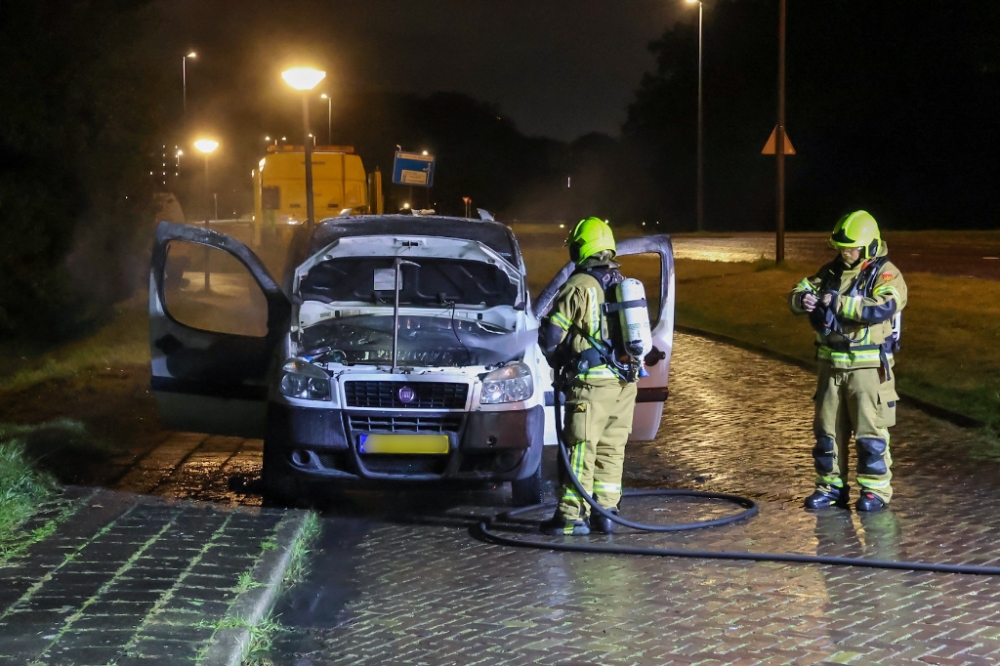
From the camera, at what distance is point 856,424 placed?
7.24m

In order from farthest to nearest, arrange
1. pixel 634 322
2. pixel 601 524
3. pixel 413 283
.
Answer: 1. pixel 413 283
2. pixel 601 524
3. pixel 634 322

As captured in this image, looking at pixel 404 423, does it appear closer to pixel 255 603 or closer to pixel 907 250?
pixel 255 603

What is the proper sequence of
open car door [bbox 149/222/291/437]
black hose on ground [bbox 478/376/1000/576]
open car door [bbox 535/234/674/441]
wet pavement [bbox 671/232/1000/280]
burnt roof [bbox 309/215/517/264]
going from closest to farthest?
1. black hose on ground [bbox 478/376/1000/576]
2. open car door [bbox 535/234/674/441]
3. open car door [bbox 149/222/291/437]
4. burnt roof [bbox 309/215/517/264]
5. wet pavement [bbox 671/232/1000/280]

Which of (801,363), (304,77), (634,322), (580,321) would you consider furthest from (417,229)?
(304,77)

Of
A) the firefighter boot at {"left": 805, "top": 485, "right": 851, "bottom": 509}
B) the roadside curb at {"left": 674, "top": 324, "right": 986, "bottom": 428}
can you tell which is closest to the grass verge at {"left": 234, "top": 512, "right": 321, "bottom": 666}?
the firefighter boot at {"left": 805, "top": 485, "right": 851, "bottom": 509}

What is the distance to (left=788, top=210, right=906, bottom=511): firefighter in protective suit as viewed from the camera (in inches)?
280

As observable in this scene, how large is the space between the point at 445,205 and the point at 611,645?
3456 inches

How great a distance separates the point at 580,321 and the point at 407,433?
3.91 feet

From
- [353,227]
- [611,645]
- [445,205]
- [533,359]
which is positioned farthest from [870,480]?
[445,205]

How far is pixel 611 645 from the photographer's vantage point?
5.02m

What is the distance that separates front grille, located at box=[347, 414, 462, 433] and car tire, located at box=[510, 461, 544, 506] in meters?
0.63

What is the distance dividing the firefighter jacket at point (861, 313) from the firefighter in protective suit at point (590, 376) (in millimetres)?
1278

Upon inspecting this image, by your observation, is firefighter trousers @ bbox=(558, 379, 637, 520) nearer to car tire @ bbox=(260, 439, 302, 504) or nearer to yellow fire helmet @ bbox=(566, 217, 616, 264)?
yellow fire helmet @ bbox=(566, 217, 616, 264)

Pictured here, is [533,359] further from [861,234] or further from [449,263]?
[861,234]
